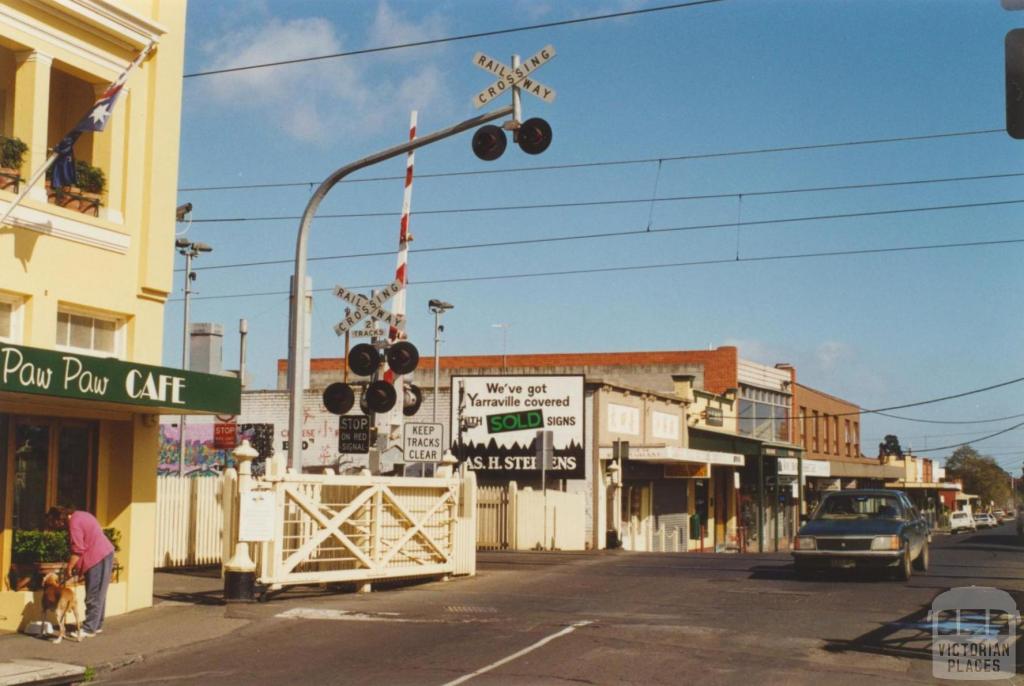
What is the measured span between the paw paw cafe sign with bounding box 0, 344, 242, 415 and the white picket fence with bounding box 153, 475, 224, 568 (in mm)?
6839

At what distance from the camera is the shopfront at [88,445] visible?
530 inches

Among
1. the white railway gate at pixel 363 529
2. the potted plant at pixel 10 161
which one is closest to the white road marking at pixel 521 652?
the white railway gate at pixel 363 529

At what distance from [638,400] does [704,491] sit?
30.8 feet

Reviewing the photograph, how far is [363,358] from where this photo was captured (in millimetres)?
18062

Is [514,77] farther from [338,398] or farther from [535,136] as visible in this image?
[338,398]

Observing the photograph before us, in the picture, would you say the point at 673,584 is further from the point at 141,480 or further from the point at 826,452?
the point at 826,452

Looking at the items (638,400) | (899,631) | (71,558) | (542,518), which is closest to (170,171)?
(71,558)

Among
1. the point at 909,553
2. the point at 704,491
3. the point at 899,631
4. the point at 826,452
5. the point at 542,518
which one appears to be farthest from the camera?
the point at 826,452

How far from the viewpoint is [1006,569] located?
24.0 meters

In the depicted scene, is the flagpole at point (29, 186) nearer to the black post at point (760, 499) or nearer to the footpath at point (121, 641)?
the footpath at point (121, 641)

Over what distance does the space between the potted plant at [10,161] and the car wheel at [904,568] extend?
47.6 feet

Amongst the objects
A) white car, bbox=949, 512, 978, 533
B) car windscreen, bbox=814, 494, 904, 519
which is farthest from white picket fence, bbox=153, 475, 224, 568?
white car, bbox=949, 512, 978, 533

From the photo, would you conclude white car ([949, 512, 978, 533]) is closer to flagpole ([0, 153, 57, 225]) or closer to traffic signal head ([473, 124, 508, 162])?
traffic signal head ([473, 124, 508, 162])

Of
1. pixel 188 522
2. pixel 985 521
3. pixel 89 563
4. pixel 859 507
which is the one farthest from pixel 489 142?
pixel 985 521
